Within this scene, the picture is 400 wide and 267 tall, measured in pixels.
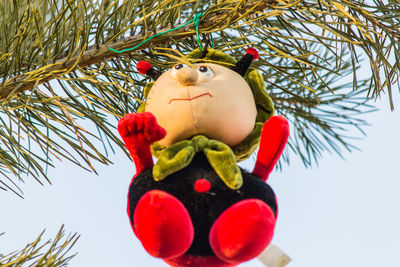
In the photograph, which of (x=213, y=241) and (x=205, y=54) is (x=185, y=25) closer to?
(x=205, y=54)

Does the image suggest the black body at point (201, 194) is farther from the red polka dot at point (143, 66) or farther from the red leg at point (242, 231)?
the red polka dot at point (143, 66)

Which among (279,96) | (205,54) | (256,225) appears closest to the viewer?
(256,225)

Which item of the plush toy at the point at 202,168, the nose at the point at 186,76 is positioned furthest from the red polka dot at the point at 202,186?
the nose at the point at 186,76

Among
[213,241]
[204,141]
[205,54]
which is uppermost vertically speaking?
[205,54]

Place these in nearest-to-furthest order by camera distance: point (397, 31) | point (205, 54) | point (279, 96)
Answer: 1. point (205, 54)
2. point (397, 31)
3. point (279, 96)

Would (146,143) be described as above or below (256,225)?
above

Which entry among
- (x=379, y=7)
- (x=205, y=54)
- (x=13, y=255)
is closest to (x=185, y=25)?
(x=205, y=54)

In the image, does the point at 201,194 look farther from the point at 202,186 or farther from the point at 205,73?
the point at 205,73

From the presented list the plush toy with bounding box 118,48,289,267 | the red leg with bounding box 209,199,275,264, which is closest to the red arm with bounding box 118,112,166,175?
the plush toy with bounding box 118,48,289,267
